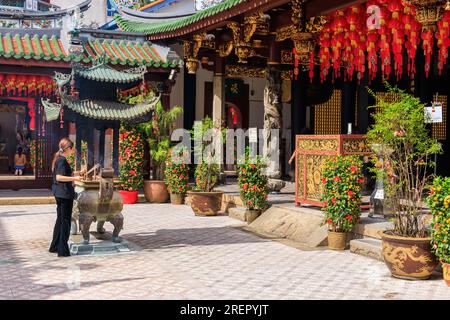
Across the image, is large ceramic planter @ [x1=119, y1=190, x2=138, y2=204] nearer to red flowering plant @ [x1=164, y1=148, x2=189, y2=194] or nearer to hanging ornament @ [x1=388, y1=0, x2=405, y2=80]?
red flowering plant @ [x1=164, y1=148, x2=189, y2=194]

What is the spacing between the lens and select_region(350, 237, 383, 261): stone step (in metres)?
7.79

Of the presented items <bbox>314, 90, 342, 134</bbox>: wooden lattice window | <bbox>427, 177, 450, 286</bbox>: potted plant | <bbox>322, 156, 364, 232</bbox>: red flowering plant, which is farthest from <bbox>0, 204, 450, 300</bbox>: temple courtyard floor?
<bbox>314, 90, 342, 134</bbox>: wooden lattice window

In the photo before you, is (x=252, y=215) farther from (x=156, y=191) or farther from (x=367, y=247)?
(x=156, y=191)

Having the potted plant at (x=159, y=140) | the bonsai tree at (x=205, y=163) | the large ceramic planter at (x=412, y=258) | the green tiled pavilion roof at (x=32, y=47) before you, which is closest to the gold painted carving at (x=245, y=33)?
the bonsai tree at (x=205, y=163)

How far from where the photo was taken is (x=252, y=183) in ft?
35.5

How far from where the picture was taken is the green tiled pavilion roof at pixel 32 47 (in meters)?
14.0

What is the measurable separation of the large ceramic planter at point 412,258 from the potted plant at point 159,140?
27.3ft

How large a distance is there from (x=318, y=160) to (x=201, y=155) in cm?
357

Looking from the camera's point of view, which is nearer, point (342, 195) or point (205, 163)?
point (342, 195)

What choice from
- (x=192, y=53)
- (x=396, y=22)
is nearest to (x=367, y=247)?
(x=396, y=22)

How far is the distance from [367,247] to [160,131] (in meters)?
7.47

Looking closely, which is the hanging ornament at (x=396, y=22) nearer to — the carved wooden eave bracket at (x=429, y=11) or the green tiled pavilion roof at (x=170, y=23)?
the carved wooden eave bracket at (x=429, y=11)

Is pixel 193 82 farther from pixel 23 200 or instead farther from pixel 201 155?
pixel 23 200
